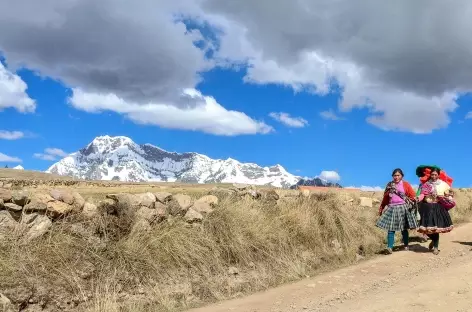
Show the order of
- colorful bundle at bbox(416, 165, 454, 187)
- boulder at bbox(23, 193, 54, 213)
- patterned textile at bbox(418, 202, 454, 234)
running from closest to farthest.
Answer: boulder at bbox(23, 193, 54, 213) → patterned textile at bbox(418, 202, 454, 234) → colorful bundle at bbox(416, 165, 454, 187)

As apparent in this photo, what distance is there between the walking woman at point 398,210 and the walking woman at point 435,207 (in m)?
0.26

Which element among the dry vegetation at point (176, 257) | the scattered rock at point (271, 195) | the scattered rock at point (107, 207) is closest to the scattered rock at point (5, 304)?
the dry vegetation at point (176, 257)

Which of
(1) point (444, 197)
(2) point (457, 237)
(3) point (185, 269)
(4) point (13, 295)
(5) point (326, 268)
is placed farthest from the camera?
(2) point (457, 237)

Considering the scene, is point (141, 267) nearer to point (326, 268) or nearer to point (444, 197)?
point (326, 268)

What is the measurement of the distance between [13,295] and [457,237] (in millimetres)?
12659

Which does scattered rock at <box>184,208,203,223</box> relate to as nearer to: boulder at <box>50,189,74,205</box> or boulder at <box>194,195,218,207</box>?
boulder at <box>194,195,218,207</box>

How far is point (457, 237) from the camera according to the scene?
1464 cm

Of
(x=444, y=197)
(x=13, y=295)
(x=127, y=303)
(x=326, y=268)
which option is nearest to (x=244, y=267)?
(x=326, y=268)

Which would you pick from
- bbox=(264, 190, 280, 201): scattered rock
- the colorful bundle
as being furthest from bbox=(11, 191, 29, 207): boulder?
the colorful bundle

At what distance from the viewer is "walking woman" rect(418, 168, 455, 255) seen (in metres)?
11.9

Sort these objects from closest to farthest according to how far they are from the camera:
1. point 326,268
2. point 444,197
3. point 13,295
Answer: point 13,295 → point 326,268 → point 444,197

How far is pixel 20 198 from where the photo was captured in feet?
27.3

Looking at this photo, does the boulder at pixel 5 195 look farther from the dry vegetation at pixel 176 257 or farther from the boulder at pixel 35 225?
the dry vegetation at pixel 176 257

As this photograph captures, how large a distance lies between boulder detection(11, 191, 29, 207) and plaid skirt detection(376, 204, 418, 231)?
8.53 metres
